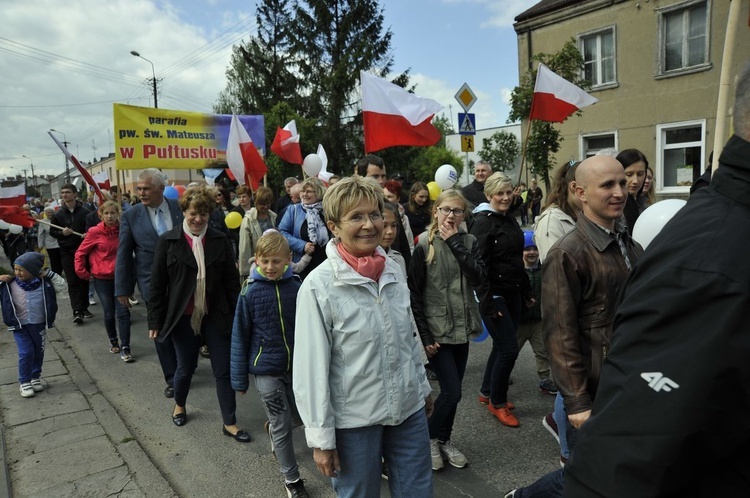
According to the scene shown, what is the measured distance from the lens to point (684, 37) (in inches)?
635

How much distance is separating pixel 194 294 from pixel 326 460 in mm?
2526

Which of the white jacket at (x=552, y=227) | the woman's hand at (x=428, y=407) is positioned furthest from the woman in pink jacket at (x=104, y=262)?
the white jacket at (x=552, y=227)

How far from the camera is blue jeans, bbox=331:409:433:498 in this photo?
228 centimetres

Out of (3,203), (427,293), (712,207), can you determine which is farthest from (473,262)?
(3,203)

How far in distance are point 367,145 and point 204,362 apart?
322 centimetres

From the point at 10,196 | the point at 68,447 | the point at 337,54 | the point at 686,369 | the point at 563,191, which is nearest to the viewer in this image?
the point at 686,369

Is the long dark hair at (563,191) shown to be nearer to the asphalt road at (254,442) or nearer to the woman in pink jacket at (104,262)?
the asphalt road at (254,442)

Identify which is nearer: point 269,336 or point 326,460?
point 326,460

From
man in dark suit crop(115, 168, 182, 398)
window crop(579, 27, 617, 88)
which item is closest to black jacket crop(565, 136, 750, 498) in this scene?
man in dark suit crop(115, 168, 182, 398)

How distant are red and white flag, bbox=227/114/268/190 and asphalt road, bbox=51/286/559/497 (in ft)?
12.0

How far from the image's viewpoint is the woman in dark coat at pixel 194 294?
4.25m

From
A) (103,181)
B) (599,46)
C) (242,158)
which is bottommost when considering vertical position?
(242,158)

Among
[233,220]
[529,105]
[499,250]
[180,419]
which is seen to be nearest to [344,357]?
[499,250]

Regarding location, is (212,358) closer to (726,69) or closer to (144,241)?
(144,241)
